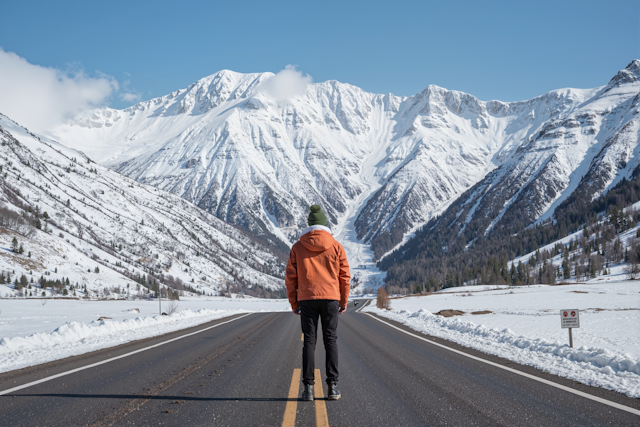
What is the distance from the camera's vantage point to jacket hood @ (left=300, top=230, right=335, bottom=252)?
6426 mm

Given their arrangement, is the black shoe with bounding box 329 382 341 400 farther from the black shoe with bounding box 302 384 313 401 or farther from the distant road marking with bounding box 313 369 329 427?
the black shoe with bounding box 302 384 313 401

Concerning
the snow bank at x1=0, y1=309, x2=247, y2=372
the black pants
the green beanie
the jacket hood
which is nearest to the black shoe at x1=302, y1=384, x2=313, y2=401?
the black pants

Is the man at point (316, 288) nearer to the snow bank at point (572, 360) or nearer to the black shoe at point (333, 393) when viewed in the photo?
the black shoe at point (333, 393)

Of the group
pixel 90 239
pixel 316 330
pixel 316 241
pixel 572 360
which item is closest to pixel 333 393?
pixel 316 330

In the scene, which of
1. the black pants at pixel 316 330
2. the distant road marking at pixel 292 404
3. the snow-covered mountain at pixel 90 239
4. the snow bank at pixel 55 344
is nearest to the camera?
the distant road marking at pixel 292 404

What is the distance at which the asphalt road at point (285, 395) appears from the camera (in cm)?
512

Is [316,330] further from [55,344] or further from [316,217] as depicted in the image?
[55,344]

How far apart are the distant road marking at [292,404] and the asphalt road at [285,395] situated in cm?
2

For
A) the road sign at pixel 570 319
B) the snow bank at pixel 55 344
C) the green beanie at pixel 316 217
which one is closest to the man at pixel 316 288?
the green beanie at pixel 316 217

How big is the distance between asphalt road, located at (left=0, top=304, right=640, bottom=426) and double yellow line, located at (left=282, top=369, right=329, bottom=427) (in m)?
0.02

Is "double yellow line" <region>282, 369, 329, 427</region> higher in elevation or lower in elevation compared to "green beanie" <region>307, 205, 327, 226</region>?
lower

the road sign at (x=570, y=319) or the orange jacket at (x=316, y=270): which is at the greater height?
the orange jacket at (x=316, y=270)

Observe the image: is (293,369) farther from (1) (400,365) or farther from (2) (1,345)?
(2) (1,345)

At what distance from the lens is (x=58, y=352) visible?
11.1m
